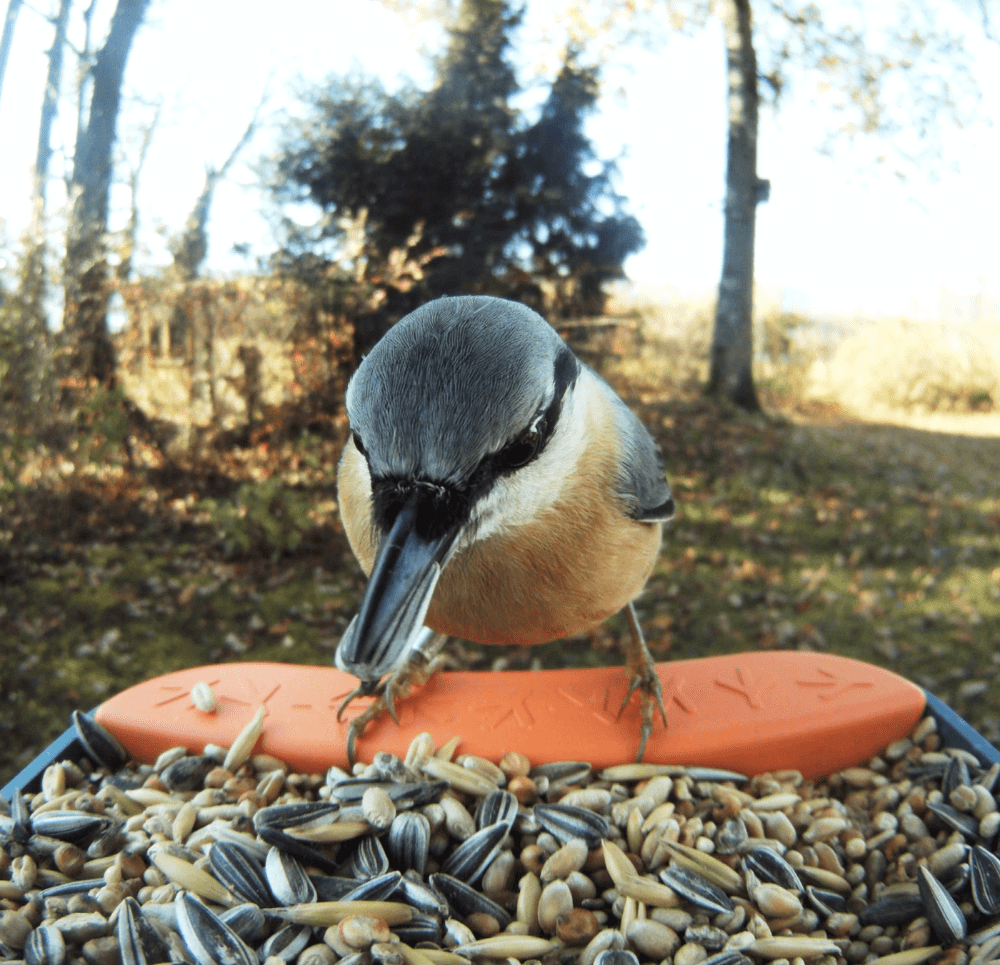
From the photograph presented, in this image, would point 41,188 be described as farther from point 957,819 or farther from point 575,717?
point 957,819

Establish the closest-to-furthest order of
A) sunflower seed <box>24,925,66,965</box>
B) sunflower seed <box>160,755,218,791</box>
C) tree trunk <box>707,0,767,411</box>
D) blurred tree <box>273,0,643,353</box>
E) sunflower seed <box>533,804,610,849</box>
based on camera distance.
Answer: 1. sunflower seed <box>24,925,66,965</box>
2. sunflower seed <box>533,804,610,849</box>
3. sunflower seed <box>160,755,218,791</box>
4. blurred tree <box>273,0,643,353</box>
5. tree trunk <box>707,0,767,411</box>

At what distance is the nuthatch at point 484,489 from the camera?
773 millimetres

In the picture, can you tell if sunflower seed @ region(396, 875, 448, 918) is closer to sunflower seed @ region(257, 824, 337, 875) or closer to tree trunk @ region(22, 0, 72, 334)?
sunflower seed @ region(257, 824, 337, 875)

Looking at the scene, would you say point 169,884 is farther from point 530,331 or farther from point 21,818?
point 530,331

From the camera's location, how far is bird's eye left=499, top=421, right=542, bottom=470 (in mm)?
858

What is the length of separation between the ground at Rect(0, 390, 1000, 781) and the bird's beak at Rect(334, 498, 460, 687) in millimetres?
2190

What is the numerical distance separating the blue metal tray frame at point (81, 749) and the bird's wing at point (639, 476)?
0.77 meters

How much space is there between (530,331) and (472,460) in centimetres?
23

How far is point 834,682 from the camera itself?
1545 mm

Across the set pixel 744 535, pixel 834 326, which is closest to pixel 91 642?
pixel 744 535

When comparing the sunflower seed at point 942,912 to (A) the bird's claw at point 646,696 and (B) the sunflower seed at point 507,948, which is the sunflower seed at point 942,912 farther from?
(B) the sunflower seed at point 507,948

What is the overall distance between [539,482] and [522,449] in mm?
89

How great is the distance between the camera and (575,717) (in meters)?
1.46

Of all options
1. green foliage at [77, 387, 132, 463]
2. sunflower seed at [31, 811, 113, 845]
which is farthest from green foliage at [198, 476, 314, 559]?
sunflower seed at [31, 811, 113, 845]
